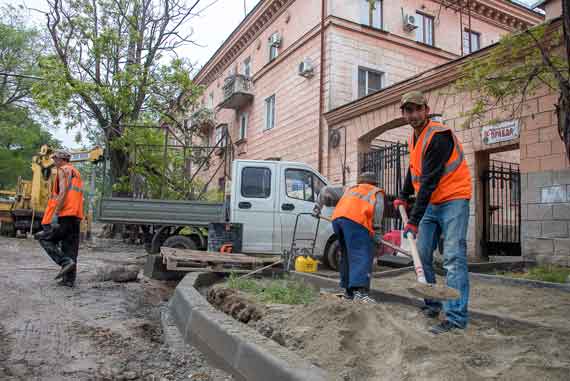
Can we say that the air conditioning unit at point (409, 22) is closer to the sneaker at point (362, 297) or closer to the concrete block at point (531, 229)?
the concrete block at point (531, 229)

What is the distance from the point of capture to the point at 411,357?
2.42 m

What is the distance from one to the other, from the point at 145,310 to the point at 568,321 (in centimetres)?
397

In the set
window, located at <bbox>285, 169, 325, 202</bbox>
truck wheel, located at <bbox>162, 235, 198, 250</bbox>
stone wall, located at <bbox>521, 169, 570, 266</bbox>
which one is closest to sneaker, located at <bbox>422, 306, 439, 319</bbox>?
window, located at <bbox>285, 169, 325, 202</bbox>

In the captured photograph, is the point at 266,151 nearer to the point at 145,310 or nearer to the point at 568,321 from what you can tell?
the point at 145,310

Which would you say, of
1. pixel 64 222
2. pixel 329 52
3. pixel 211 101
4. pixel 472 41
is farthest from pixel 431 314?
pixel 211 101

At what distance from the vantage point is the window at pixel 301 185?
836 cm

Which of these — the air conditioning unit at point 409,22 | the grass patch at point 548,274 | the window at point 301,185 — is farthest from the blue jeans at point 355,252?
the air conditioning unit at point 409,22

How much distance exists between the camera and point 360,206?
4.49 m

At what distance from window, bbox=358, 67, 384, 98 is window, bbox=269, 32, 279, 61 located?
4075 mm

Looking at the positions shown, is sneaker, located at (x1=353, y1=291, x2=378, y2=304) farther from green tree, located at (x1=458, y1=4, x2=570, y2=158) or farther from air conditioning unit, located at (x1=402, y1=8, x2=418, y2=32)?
air conditioning unit, located at (x1=402, y1=8, x2=418, y2=32)

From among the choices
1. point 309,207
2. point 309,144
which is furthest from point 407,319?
point 309,144

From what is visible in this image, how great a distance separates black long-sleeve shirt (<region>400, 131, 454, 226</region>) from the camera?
3.38m

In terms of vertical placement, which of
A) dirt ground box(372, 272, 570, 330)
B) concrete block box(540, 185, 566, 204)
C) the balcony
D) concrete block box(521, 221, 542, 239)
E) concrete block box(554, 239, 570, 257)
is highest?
the balcony

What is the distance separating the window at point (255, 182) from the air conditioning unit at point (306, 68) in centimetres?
757
